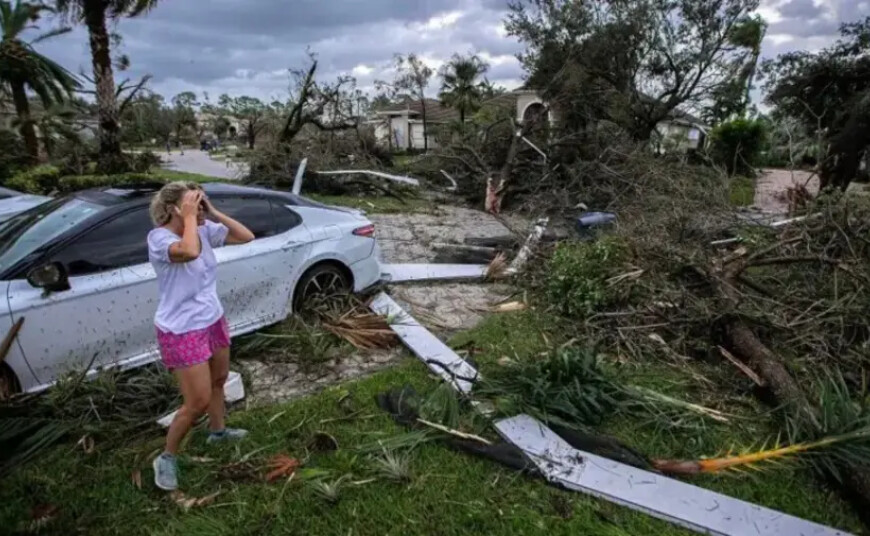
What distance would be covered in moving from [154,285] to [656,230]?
5382 millimetres

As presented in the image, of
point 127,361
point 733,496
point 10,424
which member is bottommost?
point 733,496

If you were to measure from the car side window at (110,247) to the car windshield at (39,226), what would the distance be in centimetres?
18

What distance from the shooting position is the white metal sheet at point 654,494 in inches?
103

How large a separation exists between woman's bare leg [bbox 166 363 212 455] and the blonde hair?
80 cm

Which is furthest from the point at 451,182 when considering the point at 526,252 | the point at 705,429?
the point at 705,429

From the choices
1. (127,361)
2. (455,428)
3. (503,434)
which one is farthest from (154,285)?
(503,434)

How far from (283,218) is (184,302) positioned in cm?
223

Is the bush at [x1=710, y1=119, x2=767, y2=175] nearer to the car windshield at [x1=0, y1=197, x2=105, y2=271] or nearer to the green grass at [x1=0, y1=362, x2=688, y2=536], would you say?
the green grass at [x1=0, y1=362, x2=688, y2=536]

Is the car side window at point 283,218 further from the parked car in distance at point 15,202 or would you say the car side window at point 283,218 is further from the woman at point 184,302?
the parked car in distance at point 15,202

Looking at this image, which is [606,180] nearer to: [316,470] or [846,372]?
[846,372]

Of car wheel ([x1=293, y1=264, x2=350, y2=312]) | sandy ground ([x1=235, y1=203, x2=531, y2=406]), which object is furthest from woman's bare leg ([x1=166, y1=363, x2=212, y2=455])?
car wheel ([x1=293, y1=264, x2=350, y2=312])

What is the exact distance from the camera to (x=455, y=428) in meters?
3.36

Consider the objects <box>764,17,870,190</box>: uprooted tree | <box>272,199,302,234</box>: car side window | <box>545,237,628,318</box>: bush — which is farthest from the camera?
<box>764,17,870,190</box>: uprooted tree

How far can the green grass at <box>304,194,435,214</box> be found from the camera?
12.4 meters
